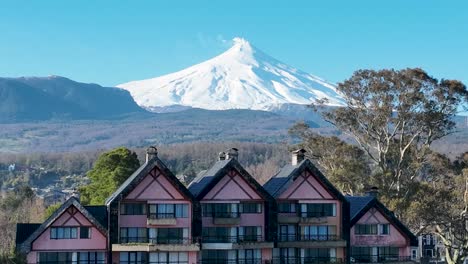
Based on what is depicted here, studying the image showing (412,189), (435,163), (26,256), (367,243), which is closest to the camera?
(26,256)

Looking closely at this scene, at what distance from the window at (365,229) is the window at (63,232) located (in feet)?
45.5

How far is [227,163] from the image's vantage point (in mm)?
46594

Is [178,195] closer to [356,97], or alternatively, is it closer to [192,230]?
[192,230]

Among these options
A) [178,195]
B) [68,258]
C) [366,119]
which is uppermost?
[366,119]

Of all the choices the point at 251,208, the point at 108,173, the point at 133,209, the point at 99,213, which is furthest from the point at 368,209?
the point at 108,173

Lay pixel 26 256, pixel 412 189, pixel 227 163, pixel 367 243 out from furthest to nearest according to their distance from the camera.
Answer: pixel 412 189, pixel 367 243, pixel 227 163, pixel 26 256

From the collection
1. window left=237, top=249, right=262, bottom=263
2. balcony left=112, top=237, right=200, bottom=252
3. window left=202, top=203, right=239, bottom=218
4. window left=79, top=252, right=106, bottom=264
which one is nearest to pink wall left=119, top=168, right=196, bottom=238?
balcony left=112, top=237, right=200, bottom=252

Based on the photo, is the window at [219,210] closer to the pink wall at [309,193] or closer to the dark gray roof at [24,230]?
the pink wall at [309,193]

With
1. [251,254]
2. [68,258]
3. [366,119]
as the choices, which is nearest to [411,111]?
[366,119]

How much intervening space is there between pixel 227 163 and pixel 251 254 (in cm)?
447

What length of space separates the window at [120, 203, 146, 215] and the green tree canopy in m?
15.5

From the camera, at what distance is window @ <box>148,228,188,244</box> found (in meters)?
45.8

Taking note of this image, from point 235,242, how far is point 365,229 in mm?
7111

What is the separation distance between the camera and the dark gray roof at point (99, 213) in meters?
45.2
